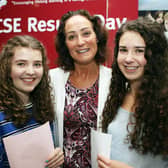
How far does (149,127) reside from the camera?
4.38ft

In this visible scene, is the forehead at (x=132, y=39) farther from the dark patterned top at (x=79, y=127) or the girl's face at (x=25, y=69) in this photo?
the dark patterned top at (x=79, y=127)

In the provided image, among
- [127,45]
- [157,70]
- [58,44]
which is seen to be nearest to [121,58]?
[127,45]

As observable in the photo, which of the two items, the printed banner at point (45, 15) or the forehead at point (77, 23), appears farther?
the printed banner at point (45, 15)

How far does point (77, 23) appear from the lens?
1.99 metres

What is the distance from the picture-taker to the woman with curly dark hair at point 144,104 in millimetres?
1325

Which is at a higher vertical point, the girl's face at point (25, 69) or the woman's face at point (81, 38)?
the woman's face at point (81, 38)

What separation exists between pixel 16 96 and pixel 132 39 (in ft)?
2.66

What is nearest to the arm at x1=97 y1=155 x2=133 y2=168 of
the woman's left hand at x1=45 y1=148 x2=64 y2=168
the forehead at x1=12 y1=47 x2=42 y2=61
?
the woman's left hand at x1=45 y1=148 x2=64 y2=168

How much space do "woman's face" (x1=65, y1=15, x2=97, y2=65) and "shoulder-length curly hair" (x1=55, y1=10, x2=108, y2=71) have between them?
0.20ft

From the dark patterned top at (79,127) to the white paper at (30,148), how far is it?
0.42 m

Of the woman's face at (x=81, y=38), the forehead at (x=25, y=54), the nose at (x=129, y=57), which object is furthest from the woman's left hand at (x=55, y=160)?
the woman's face at (x=81, y=38)

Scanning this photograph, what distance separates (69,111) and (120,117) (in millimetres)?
567

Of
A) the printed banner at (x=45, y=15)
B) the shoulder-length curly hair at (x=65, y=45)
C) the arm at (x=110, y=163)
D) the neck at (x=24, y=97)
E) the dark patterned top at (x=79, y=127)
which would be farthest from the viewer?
the printed banner at (x=45, y=15)

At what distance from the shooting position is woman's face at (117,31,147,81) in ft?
4.39
